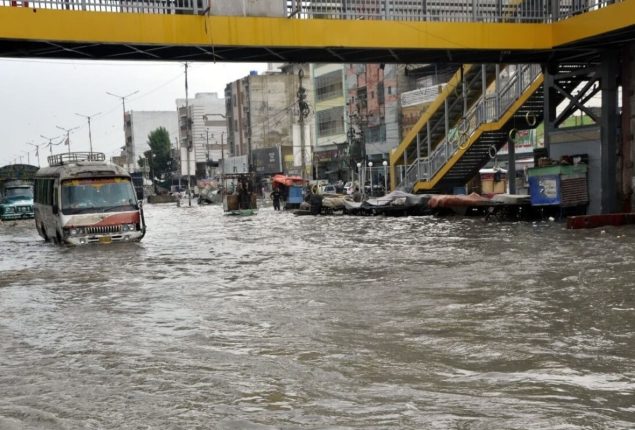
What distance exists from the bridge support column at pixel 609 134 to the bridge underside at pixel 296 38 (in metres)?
0.79

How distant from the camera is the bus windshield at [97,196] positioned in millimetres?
18500

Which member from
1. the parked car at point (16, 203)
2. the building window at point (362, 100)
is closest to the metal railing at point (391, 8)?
the parked car at point (16, 203)

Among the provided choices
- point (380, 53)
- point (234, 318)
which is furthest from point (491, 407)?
point (380, 53)

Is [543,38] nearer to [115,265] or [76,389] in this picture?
[115,265]

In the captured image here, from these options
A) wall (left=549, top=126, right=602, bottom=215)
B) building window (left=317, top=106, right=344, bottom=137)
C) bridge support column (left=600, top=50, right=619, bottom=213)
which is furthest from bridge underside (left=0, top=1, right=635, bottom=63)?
building window (left=317, top=106, right=344, bottom=137)

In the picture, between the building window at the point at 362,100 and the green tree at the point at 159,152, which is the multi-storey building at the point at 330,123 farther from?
the green tree at the point at 159,152

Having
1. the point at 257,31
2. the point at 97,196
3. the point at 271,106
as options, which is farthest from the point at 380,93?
the point at 97,196

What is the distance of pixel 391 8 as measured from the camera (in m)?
20.0

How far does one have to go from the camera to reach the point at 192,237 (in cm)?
2366

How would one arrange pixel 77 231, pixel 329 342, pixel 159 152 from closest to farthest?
1. pixel 329 342
2. pixel 77 231
3. pixel 159 152

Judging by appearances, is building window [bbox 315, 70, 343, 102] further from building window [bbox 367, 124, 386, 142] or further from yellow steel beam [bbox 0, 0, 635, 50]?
yellow steel beam [bbox 0, 0, 635, 50]

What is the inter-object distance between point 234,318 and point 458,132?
2206cm

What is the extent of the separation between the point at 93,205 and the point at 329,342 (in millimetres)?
13019

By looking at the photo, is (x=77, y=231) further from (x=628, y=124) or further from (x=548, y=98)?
(x=628, y=124)
